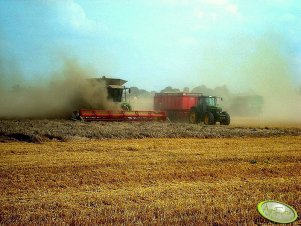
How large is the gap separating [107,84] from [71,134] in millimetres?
13054

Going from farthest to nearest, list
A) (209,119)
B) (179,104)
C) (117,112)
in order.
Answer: (179,104) → (209,119) → (117,112)

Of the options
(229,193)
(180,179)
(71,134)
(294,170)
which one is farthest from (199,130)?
(229,193)

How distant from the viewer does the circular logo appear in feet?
21.4

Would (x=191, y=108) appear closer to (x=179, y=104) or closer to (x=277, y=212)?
(x=179, y=104)

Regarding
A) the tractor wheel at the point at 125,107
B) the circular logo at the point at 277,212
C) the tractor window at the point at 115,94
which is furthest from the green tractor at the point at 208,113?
the circular logo at the point at 277,212

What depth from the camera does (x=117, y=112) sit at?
2625cm

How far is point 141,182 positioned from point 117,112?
56.2 ft

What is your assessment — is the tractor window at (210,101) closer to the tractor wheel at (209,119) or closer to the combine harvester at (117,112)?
the tractor wheel at (209,119)

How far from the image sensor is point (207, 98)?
94.2 ft

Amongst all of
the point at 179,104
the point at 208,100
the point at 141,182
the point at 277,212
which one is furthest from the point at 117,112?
the point at 277,212

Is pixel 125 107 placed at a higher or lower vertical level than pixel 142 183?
higher

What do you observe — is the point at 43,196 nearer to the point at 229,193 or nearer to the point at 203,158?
the point at 229,193

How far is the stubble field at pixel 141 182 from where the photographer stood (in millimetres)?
6609

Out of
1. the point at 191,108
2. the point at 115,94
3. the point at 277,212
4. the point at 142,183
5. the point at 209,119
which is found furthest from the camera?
the point at 191,108
